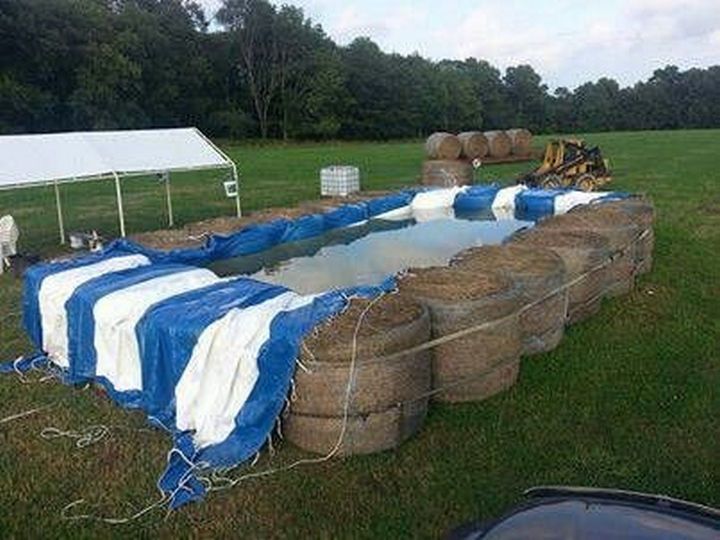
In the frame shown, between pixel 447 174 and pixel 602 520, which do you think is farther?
pixel 447 174

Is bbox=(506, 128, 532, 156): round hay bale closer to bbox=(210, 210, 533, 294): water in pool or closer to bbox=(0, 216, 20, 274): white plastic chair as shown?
bbox=(210, 210, 533, 294): water in pool

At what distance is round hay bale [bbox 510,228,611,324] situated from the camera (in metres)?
9.29

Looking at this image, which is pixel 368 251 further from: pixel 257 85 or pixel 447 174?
pixel 257 85

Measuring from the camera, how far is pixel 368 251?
47.9 ft

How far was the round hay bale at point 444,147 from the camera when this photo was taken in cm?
2850

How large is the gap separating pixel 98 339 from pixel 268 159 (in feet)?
108

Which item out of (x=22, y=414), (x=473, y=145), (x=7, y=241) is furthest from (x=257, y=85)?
(x=22, y=414)

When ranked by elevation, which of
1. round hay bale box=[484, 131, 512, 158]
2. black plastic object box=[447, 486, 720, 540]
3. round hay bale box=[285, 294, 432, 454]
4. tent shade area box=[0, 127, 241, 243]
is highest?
tent shade area box=[0, 127, 241, 243]

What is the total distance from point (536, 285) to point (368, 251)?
6783mm

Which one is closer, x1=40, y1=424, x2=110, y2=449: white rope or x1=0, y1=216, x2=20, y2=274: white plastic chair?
x1=40, y1=424, x2=110, y2=449: white rope

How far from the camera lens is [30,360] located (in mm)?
8688

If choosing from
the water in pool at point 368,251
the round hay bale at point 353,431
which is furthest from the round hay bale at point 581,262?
the round hay bale at point 353,431

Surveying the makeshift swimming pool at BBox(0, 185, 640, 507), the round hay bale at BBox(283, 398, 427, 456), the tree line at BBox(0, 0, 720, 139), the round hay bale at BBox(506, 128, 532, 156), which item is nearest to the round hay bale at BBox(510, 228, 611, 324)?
the makeshift swimming pool at BBox(0, 185, 640, 507)

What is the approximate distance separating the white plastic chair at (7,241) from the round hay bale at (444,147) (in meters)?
18.1
